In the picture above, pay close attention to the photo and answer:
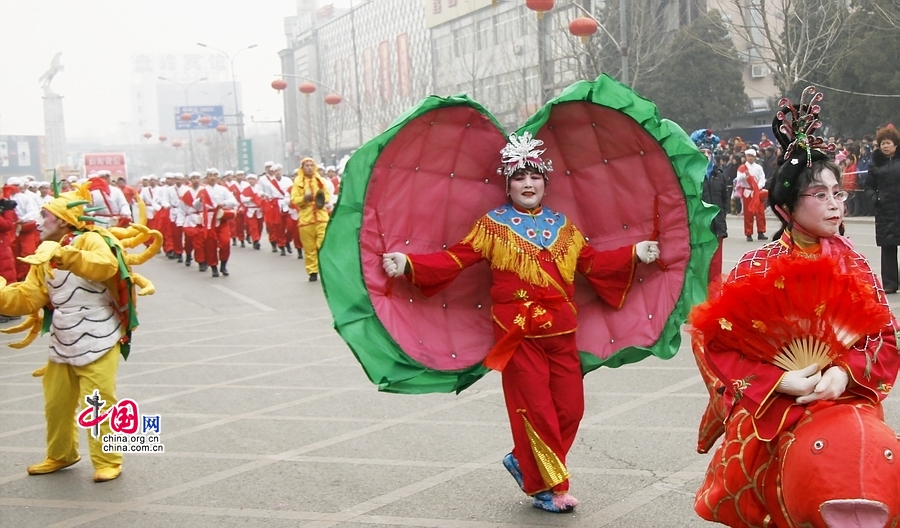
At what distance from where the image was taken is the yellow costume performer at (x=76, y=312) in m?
6.27

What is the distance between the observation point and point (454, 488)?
5.89 m

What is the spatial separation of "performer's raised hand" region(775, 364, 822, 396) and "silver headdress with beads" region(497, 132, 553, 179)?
2.11 m

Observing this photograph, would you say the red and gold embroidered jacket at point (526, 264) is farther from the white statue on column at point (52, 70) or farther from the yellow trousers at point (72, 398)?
the white statue on column at point (52, 70)

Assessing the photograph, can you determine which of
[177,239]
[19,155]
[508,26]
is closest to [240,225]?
[177,239]

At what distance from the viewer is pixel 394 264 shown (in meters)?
5.38

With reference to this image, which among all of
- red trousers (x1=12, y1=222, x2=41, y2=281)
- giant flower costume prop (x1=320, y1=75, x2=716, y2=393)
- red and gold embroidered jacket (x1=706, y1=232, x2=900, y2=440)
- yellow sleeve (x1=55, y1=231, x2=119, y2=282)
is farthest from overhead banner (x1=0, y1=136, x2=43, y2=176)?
red and gold embroidered jacket (x1=706, y1=232, x2=900, y2=440)

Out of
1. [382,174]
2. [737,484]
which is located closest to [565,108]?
[382,174]

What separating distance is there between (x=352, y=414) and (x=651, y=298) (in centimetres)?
287

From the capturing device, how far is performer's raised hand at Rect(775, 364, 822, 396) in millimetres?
3568

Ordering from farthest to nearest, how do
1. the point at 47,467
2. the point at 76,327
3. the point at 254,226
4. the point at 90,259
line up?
the point at 254,226
the point at 47,467
the point at 76,327
the point at 90,259

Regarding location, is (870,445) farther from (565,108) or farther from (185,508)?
(185,508)

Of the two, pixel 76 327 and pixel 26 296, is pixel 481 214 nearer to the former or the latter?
pixel 76 327

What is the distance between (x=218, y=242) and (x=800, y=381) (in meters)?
16.5

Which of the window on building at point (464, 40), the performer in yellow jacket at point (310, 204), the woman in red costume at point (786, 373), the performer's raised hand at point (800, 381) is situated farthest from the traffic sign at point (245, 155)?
the performer's raised hand at point (800, 381)
